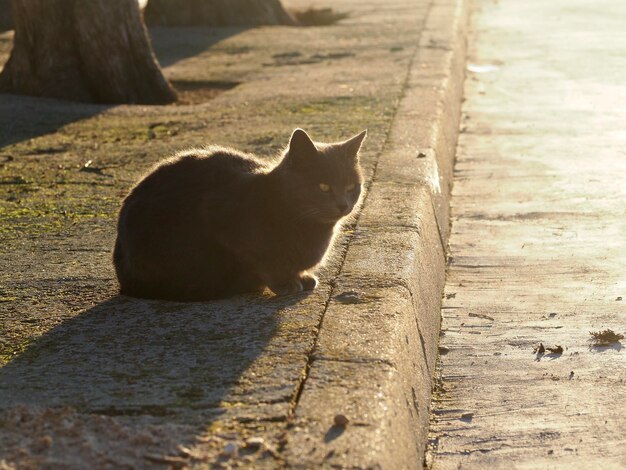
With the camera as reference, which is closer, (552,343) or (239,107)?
(552,343)

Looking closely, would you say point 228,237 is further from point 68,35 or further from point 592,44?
point 592,44

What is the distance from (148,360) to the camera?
3.48m

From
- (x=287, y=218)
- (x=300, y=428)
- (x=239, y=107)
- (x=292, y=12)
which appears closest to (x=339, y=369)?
(x=300, y=428)

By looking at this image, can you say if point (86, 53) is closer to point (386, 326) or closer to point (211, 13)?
point (211, 13)

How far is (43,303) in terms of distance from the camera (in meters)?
4.15

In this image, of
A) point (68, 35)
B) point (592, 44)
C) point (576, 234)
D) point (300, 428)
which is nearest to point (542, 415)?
point (300, 428)

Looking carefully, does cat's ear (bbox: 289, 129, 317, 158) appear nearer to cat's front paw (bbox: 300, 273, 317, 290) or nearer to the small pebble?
cat's front paw (bbox: 300, 273, 317, 290)

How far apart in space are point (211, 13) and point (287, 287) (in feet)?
32.9

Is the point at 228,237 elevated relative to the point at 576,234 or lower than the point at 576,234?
elevated

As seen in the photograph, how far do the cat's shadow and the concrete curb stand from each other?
0.25 metres

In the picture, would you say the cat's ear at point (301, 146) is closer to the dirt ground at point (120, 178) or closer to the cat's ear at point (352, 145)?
the cat's ear at point (352, 145)

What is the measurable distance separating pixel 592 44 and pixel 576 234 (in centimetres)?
737

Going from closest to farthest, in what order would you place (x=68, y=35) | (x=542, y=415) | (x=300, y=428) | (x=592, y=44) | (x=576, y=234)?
(x=300, y=428)
(x=542, y=415)
(x=576, y=234)
(x=68, y=35)
(x=592, y=44)

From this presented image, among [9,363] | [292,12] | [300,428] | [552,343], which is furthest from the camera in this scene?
[292,12]
